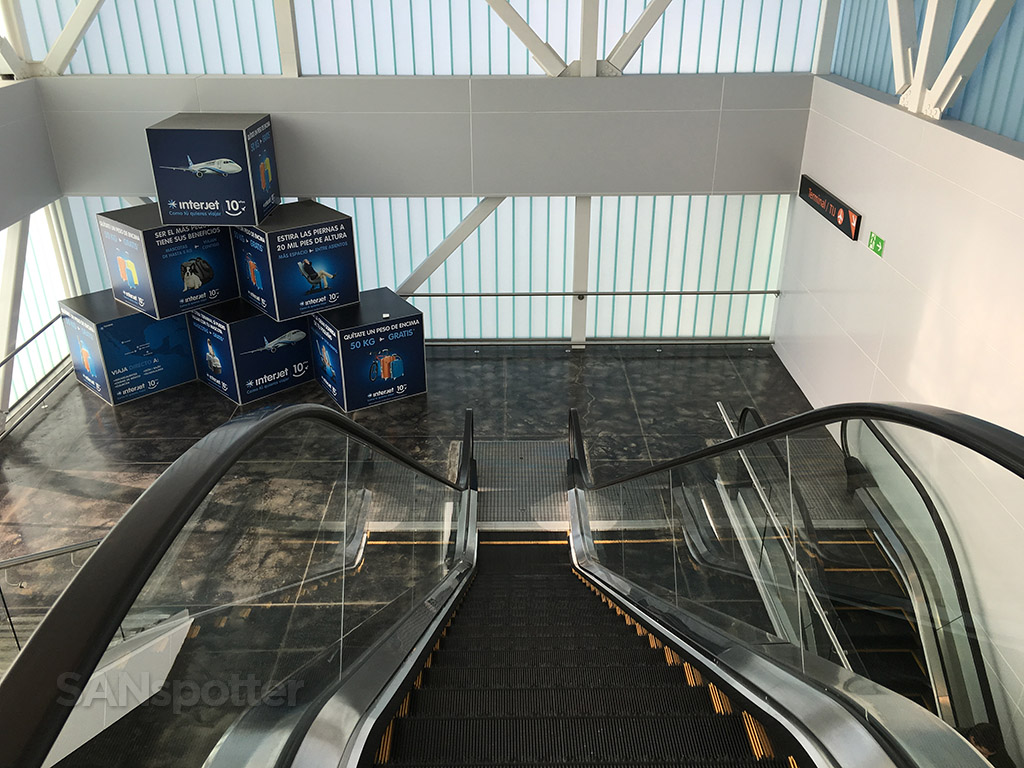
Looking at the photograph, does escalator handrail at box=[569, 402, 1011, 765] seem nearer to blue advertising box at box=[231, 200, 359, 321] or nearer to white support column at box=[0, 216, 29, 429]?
blue advertising box at box=[231, 200, 359, 321]

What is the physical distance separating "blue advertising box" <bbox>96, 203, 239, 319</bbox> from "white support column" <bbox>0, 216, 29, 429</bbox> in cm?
92

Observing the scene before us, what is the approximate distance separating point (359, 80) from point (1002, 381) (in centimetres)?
682

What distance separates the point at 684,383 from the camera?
10039 millimetres

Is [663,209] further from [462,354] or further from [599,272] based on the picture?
[462,354]

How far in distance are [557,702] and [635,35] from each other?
24.6ft

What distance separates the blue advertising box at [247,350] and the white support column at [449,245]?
1.38 m

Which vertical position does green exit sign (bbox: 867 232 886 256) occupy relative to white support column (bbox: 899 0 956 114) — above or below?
below

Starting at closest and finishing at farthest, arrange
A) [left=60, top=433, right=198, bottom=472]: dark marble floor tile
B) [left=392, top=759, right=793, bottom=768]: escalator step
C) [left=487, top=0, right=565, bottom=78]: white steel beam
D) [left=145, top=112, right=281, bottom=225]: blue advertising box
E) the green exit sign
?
[left=392, top=759, right=793, bottom=768]: escalator step < the green exit sign < [left=145, top=112, right=281, bottom=225]: blue advertising box < [left=60, top=433, right=198, bottom=472]: dark marble floor tile < [left=487, top=0, right=565, bottom=78]: white steel beam

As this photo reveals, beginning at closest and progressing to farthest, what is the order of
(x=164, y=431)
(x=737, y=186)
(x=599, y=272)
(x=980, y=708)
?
(x=980, y=708), (x=164, y=431), (x=737, y=186), (x=599, y=272)

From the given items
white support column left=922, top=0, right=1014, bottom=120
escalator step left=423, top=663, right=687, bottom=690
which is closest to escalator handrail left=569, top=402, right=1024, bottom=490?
escalator step left=423, top=663, right=687, bottom=690

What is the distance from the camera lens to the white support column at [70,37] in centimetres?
864

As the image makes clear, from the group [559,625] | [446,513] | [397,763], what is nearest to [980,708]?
[397,763]

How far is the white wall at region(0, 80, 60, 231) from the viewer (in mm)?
8461

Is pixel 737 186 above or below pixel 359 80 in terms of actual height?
below
